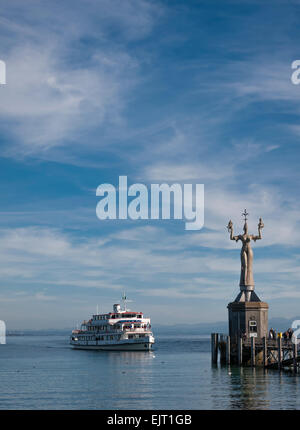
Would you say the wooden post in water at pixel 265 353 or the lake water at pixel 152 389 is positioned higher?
the wooden post in water at pixel 265 353

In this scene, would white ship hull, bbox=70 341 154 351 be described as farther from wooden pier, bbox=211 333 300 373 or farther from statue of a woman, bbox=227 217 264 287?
statue of a woman, bbox=227 217 264 287

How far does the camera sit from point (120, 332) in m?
110

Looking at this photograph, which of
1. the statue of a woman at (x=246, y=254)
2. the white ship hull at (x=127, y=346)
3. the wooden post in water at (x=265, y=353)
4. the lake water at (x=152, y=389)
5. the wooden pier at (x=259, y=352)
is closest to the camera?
the lake water at (x=152, y=389)

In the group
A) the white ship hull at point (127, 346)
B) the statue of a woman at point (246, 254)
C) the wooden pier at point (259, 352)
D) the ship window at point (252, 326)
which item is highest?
the statue of a woman at point (246, 254)

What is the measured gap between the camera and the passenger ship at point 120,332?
107 meters

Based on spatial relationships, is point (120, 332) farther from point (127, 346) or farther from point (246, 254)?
point (246, 254)

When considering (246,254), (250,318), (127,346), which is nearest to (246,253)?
(246,254)

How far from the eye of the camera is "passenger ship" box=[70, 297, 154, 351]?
107125 millimetres

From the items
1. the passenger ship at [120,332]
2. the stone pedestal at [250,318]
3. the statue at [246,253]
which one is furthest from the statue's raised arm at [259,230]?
the passenger ship at [120,332]

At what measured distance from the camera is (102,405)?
3950 centimetres

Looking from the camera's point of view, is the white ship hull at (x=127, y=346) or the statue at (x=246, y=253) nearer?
the statue at (x=246, y=253)

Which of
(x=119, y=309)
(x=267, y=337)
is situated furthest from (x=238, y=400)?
(x=119, y=309)

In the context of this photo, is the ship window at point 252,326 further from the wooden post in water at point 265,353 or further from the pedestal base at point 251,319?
the wooden post in water at point 265,353

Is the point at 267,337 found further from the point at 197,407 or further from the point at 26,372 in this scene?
the point at 26,372
